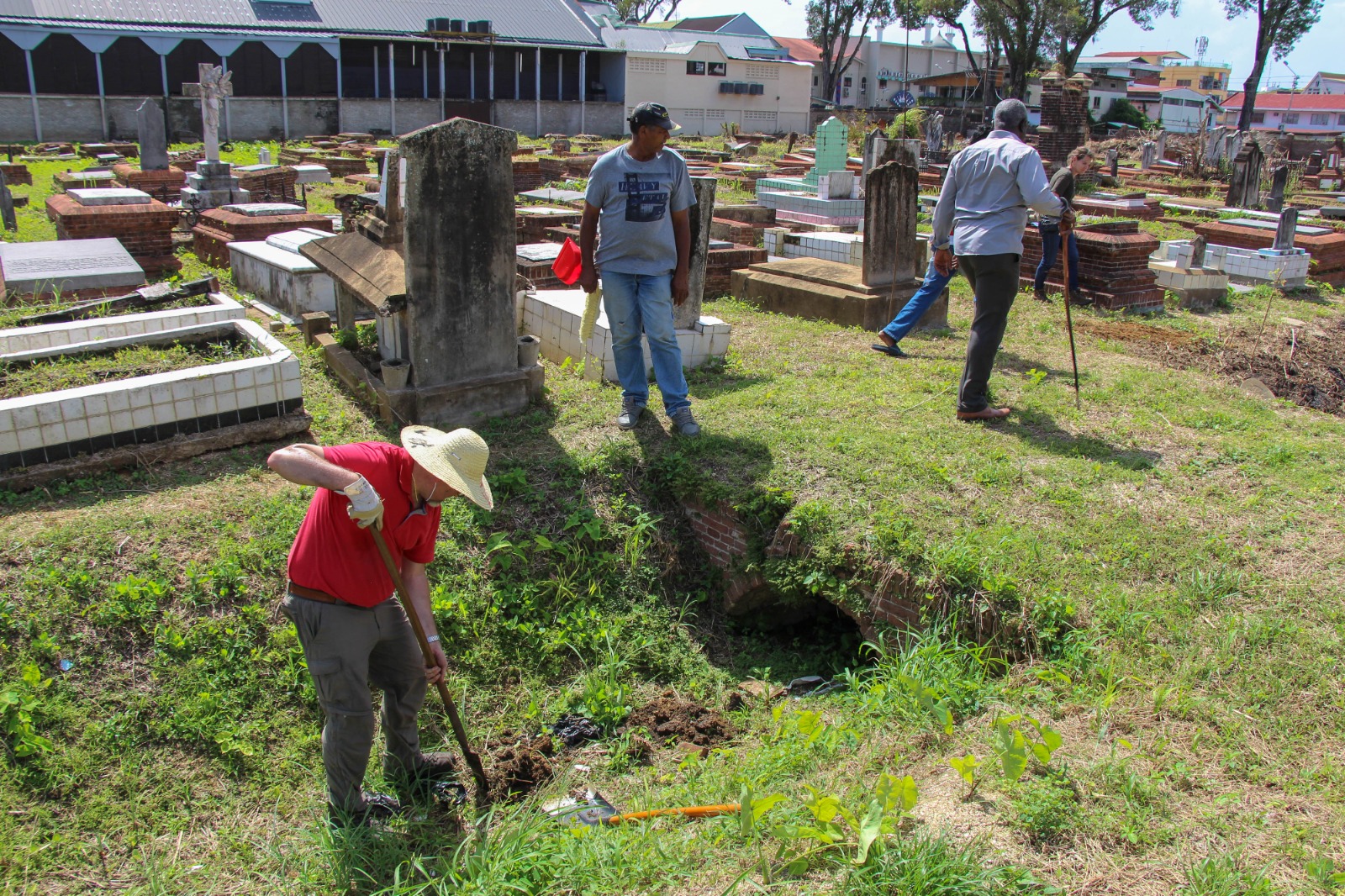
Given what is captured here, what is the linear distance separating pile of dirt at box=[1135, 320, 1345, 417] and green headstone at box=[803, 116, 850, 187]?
7.03 meters

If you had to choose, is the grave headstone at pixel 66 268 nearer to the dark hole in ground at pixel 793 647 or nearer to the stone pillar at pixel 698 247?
the stone pillar at pixel 698 247

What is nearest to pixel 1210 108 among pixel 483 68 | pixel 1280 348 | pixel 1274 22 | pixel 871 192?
pixel 1274 22

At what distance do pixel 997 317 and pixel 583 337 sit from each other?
254 centimetres

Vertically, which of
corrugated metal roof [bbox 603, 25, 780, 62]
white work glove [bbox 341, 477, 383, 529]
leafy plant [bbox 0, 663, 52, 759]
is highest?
corrugated metal roof [bbox 603, 25, 780, 62]

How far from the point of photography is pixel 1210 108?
3616cm

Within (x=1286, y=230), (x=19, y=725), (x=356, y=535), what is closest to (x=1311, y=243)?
(x=1286, y=230)

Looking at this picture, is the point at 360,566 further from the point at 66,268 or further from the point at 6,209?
the point at 6,209

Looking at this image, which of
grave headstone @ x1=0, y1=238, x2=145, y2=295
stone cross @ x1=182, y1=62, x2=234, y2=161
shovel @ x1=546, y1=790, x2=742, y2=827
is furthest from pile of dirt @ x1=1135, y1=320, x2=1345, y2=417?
stone cross @ x1=182, y1=62, x2=234, y2=161

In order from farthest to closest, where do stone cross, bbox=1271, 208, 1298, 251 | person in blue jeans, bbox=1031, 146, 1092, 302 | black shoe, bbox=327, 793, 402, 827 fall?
stone cross, bbox=1271, 208, 1298, 251 → person in blue jeans, bbox=1031, 146, 1092, 302 → black shoe, bbox=327, 793, 402, 827

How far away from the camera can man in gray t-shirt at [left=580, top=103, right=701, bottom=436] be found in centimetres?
497

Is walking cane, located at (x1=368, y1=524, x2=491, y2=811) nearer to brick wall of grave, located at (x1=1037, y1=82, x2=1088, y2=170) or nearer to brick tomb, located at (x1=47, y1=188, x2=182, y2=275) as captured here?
brick tomb, located at (x1=47, y1=188, x2=182, y2=275)

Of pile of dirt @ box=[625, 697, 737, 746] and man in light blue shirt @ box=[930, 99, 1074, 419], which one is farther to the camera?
man in light blue shirt @ box=[930, 99, 1074, 419]

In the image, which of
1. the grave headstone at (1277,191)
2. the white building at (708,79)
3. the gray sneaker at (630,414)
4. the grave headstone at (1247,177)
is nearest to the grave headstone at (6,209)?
the gray sneaker at (630,414)

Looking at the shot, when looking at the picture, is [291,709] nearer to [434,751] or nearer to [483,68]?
[434,751]
